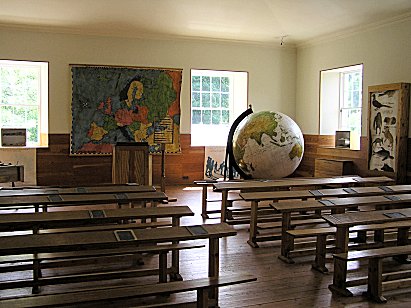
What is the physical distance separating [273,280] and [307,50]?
7164 mm

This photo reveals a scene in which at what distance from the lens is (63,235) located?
2746 millimetres

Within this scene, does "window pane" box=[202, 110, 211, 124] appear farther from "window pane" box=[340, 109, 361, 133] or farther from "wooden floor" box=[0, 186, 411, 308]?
"wooden floor" box=[0, 186, 411, 308]

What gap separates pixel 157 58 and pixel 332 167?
394 cm

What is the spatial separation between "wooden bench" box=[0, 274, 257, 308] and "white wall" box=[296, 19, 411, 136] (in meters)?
5.90

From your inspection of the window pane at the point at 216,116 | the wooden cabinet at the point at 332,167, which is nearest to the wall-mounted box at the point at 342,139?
the wooden cabinet at the point at 332,167

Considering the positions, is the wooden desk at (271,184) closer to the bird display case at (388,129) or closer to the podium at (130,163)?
the podium at (130,163)

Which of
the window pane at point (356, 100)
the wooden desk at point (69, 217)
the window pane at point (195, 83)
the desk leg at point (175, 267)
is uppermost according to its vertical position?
the window pane at point (195, 83)

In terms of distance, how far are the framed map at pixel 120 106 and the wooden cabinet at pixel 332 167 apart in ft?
9.17

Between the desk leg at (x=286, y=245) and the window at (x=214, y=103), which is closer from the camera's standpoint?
the desk leg at (x=286, y=245)

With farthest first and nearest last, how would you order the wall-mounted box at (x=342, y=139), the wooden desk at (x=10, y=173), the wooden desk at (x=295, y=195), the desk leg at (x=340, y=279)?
the wall-mounted box at (x=342, y=139) < the wooden desk at (x=10, y=173) < the wooden desk at (x=295, y=195) < the desk leg at (x=340, y=279)

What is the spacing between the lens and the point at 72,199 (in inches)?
153

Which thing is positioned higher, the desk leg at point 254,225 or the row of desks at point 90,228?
the row of desks at point 90,228

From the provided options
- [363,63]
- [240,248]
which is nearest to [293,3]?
[363,63]

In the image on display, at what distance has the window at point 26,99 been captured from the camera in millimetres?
8656
